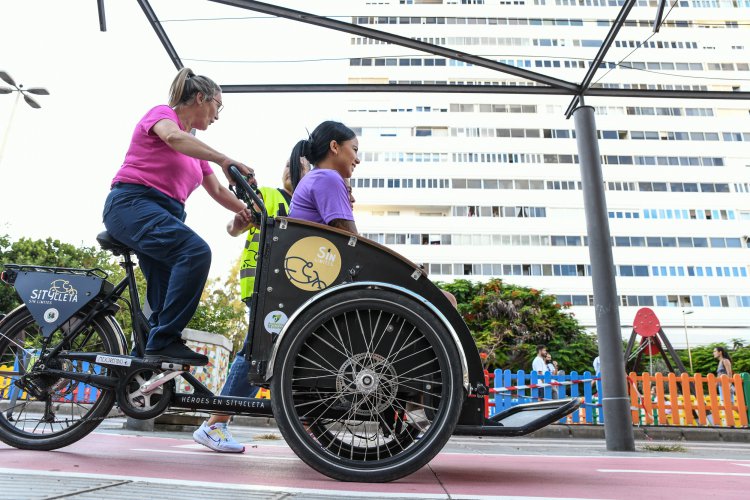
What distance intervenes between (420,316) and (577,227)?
152ft

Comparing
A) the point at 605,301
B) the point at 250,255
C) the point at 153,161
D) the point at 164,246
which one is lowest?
the point at 164,246

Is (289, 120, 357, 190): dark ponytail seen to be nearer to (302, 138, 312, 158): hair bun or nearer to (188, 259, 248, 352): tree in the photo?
(302, 138, 312, 158): hair bun

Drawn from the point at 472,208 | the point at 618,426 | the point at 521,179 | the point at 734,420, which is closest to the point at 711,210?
the point at 521,179

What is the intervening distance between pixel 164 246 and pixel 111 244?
379 mm

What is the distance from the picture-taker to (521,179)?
4725 centimetres

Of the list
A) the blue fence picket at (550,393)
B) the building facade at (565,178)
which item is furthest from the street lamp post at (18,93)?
the building facade at (565,178)

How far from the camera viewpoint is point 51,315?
2.74m

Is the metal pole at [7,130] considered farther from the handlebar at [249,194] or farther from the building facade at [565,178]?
the building facade at [565,178]

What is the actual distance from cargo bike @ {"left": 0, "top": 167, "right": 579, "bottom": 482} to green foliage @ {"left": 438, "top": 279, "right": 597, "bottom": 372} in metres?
27.4

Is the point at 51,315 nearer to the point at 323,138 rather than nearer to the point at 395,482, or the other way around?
the point at 323,138

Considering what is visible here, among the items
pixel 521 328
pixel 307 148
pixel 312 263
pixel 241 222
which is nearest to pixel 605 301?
pixel 307 148

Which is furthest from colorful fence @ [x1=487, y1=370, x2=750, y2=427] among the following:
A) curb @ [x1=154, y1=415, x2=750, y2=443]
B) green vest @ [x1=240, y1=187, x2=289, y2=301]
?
green vest @ [x1=240, y1=187, x2=289, y2=301]

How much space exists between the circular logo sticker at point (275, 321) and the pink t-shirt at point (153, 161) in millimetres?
1031

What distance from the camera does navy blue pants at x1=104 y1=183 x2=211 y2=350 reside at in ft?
8.30
